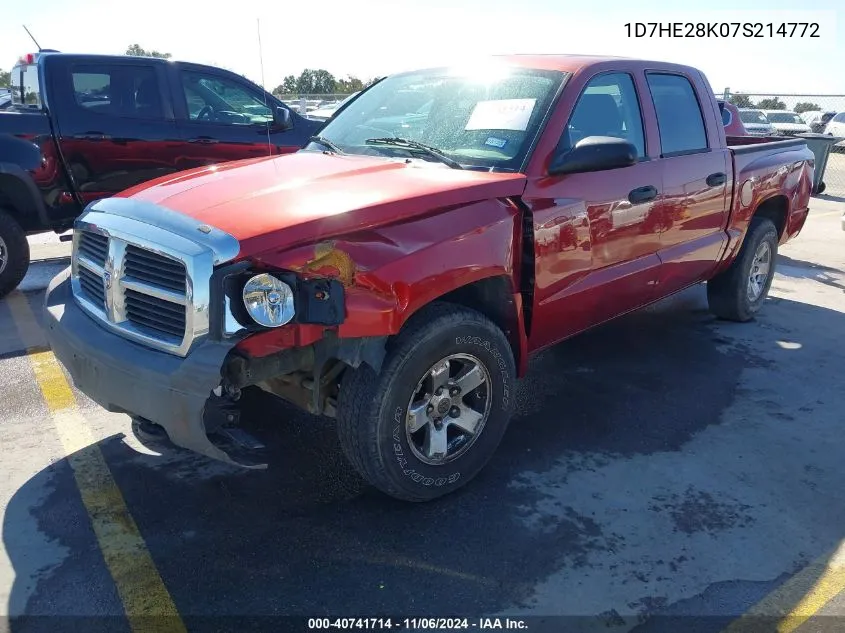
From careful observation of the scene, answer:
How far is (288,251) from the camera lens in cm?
264

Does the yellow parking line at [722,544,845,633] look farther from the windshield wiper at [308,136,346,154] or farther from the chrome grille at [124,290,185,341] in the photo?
the windshield wiper at [308,136,346,154]

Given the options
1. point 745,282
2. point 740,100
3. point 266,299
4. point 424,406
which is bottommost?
point 745,282

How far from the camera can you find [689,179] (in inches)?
176

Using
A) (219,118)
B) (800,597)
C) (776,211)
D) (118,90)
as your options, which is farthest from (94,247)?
(776,211)

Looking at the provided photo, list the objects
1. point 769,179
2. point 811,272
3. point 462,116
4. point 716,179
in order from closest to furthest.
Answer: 1. point 462,116
2. point 716,179
3. point 769,179
4. point 811,272

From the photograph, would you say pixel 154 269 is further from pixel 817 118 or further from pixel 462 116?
pixel 817 118

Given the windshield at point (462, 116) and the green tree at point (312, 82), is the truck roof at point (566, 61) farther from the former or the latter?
the green tree at point (312, 82)

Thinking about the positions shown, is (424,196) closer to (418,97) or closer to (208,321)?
(208,321)

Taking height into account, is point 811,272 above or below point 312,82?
below

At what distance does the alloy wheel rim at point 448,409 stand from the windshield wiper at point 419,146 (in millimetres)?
1000

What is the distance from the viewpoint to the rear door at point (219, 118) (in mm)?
6910

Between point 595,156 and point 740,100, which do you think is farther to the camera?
point 740,100

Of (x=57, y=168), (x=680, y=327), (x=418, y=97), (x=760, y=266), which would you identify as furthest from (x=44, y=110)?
(x=760, y=266)

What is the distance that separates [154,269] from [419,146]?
1.53 meters
